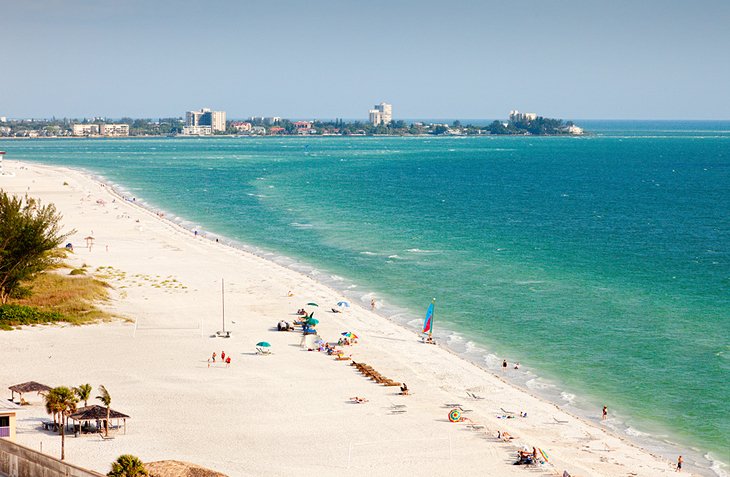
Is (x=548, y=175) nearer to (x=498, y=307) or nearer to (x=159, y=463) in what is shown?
(x=498, y=307)

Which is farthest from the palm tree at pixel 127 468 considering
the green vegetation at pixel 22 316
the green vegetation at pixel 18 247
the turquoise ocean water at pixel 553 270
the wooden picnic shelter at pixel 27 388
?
the green vegetation at pixel 18 247

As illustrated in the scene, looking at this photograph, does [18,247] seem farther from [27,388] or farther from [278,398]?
[278,398]

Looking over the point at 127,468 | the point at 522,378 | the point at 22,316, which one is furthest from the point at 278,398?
the point at 22,316

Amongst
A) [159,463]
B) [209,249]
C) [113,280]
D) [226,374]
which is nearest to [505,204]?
[209,249]

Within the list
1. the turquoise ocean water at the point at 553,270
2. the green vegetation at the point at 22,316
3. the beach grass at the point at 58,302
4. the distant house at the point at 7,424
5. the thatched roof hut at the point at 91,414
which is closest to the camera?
the distant house at the point at 7,424

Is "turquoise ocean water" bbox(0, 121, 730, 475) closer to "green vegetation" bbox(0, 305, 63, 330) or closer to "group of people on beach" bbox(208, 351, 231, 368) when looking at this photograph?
"group of people on beach" bbox(208, 351, 231, 368)

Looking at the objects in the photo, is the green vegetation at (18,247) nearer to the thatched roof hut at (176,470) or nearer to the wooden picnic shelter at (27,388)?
the wooden picnic shelter at (27,388)
